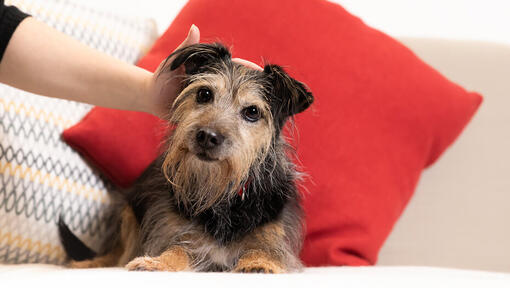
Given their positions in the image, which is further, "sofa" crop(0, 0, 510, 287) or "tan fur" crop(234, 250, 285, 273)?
"sofa" crop(0, 0, 510, 287)

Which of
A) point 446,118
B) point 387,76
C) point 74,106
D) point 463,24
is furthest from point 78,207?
point 463,24

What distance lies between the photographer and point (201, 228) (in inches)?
69.6

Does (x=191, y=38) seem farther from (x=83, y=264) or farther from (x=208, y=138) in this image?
(x=83, y=264)

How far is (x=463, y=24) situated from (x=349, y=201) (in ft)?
4.85

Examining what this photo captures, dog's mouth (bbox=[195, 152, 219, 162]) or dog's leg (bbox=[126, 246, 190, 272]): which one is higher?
dog's mouth (bbox=[195, 152, 219, 162])

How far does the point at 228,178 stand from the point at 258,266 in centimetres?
29

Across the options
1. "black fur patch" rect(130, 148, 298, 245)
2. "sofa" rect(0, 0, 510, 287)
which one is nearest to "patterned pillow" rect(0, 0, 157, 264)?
"black fur patch" rect(130, 148, 298, 245)

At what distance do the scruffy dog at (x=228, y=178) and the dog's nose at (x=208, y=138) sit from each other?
0.17 ft

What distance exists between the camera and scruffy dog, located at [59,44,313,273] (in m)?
1.69

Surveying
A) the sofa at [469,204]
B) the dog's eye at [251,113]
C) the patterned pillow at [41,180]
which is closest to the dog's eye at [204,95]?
the dog's eye at [251,113]

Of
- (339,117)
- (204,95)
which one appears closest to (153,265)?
Result: (204,95)

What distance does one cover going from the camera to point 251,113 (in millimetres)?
Answer: 1759

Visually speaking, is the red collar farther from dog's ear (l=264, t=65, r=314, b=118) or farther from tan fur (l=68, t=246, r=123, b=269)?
tan fur (l=68, t=246, r=123, b=269)

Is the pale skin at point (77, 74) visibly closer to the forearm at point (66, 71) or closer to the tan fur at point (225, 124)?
the forearm at point (66, 71)
